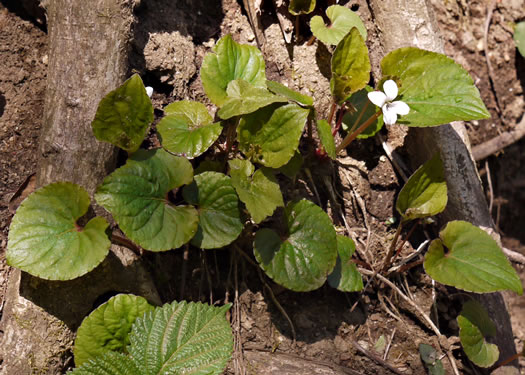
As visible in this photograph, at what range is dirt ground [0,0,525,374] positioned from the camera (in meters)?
2.15

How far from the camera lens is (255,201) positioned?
76.4 inches

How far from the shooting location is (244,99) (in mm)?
2000

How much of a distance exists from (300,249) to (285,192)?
394 millimetres

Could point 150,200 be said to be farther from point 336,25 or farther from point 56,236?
point 336,25

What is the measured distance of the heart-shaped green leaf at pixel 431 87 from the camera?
212 centimetres

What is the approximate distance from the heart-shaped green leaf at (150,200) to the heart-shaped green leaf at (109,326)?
0.85 ft

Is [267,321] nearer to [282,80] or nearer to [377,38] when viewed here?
[282,80]

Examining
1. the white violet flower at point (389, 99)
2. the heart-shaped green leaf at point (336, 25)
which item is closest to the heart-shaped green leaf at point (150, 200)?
the white violet flower at point (389, 99)

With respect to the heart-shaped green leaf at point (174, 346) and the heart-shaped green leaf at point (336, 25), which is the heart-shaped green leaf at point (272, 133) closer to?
the heart-shaped green leaf at point (336, 25)

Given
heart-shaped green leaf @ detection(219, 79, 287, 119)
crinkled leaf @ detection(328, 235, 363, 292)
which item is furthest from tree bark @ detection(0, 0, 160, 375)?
crinkled leaf @ detection(328, 235, 363, 292)

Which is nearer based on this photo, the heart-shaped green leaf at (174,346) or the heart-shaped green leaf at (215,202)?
the heart-shaped green leaf at (174,346)

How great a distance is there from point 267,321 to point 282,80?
121 centimetres

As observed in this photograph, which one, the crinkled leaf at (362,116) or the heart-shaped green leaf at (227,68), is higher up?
the heart-shaped green leaf at (227,68)

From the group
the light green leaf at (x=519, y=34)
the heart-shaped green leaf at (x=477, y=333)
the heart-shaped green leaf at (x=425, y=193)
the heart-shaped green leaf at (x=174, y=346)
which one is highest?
the light green leaf at (x=519, y=34)
